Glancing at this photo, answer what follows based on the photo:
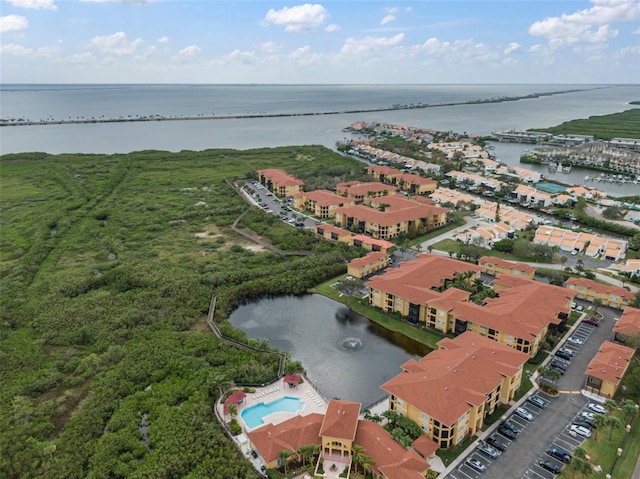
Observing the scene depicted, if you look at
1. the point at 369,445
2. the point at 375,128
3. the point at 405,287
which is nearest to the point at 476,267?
the point at 405,287

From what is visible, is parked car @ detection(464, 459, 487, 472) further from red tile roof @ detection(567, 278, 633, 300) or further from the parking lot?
red tile roof @ detection(567, 278, 633, 300)

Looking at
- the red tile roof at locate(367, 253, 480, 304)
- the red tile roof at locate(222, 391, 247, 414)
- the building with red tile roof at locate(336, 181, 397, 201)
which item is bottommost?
the red tile roof at locate(222, 391, 247, 414)

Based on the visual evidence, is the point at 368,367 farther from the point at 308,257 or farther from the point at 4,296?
the point at 4,296

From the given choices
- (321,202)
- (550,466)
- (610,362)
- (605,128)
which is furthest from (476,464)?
(605,128)

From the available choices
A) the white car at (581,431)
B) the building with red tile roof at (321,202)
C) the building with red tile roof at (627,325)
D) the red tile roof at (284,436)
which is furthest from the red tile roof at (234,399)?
the building with red tile roof at (321,202)

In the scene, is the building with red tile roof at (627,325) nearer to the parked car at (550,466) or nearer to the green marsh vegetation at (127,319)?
the parked car at (550,466)

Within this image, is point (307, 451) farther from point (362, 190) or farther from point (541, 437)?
point (362, 190)

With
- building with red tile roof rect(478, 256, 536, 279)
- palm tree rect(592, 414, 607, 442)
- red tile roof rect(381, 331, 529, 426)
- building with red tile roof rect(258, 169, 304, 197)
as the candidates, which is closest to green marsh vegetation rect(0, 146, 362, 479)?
building with red tile roof rect(258, 169, 304, 197)

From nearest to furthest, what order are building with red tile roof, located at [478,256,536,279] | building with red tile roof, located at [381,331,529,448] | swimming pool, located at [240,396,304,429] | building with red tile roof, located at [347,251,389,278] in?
building with red tile roof, located at [381,331,529,448] → swimming pool, located at [240,396,304,429] → building with red tile roof, located at [478,256,536,279] → building with red tile roof, located at [347,251,389,278]
